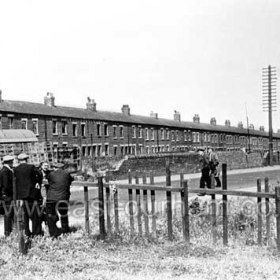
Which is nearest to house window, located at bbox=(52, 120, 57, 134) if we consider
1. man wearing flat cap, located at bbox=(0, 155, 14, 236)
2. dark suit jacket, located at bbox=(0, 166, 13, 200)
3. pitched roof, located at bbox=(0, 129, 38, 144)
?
pitched roof, located at bbox=(0, 129, 38, 144)

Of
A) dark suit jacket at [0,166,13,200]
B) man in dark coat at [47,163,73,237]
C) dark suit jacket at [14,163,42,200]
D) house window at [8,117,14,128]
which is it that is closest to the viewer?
dark suit jacket at [14,163,42,200]

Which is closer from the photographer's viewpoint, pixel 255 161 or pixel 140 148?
pixel 255 161

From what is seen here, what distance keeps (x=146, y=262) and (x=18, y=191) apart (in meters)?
2.99

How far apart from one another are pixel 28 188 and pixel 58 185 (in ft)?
1.81

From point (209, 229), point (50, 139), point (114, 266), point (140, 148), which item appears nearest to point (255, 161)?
point (140, 148)

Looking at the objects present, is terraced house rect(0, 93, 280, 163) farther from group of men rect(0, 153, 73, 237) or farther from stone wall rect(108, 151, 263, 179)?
group of men rect(0, 153, 73, 237)

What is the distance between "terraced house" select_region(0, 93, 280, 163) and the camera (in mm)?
34844

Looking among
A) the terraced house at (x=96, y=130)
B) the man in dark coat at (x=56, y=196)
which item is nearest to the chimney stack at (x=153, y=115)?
the terraced house at (x=96, y=130)

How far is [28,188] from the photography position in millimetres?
8250

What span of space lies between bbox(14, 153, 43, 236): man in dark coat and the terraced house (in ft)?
46.8

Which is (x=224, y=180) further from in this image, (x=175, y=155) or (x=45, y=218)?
(x=175, y=155)

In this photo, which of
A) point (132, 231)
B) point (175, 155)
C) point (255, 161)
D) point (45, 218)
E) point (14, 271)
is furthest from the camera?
point (255, 161)

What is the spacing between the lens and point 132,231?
8398mm

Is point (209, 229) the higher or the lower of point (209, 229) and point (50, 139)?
the lower
